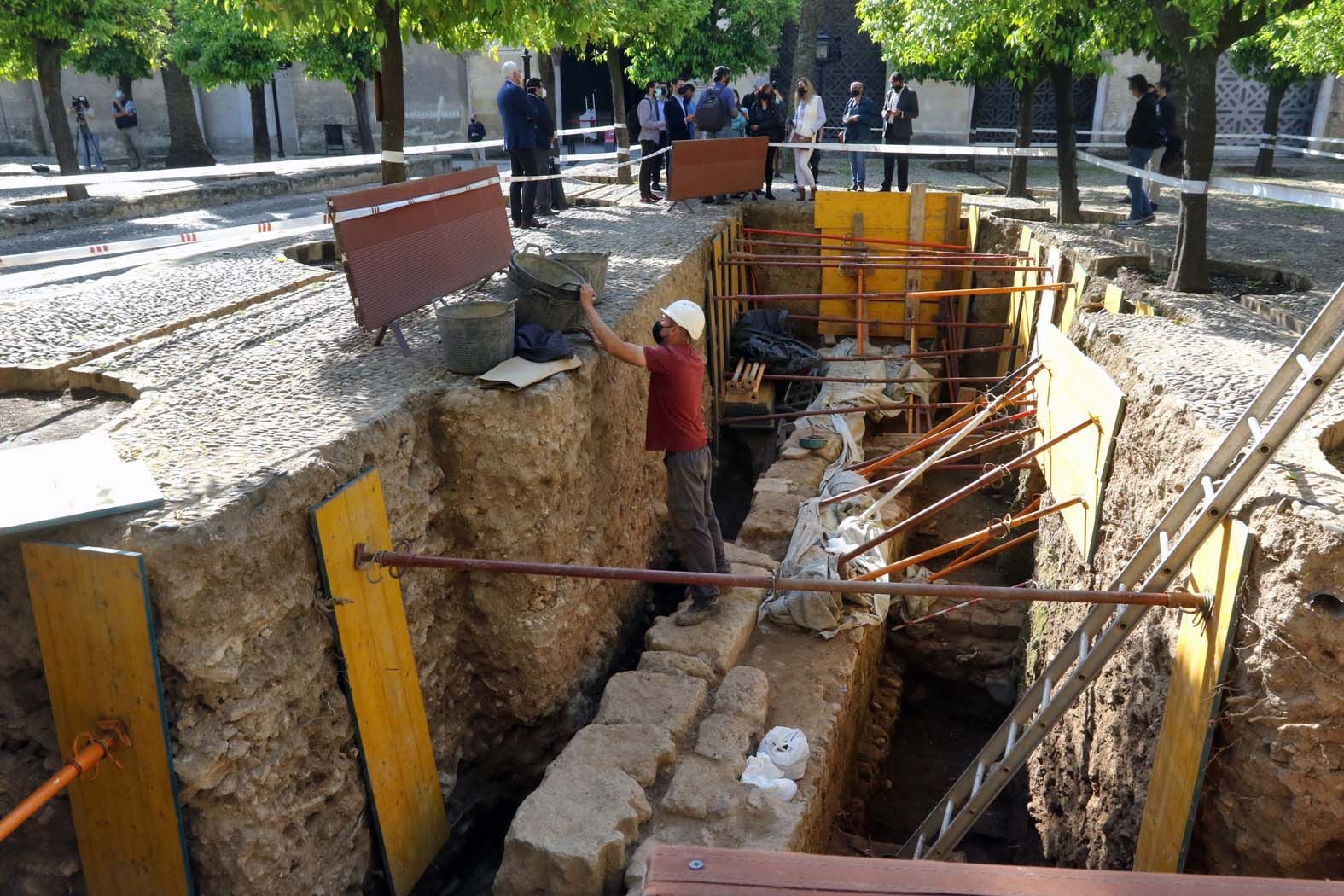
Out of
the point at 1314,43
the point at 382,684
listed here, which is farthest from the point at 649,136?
the point at 382,684

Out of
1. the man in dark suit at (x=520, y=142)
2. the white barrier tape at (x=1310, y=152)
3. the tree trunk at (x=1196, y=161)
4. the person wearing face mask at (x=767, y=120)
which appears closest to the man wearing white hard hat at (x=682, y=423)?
the tree trunk at (x=1196, y=161)

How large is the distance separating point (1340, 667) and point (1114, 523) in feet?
6.29

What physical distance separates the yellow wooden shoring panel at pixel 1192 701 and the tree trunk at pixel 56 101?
14380mm

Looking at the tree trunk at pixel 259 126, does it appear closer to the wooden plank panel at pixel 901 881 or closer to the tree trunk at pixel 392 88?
the tree trunk at pixel 392 88

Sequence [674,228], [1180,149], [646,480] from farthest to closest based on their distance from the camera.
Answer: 1. [1180,149]
2. [674,228]
3. [646,480]

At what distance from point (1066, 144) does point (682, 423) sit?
297 inches

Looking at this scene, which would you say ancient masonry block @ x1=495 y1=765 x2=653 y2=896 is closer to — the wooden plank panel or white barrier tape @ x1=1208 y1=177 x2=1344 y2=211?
the wooden plank panel

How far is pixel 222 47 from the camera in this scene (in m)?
18.1

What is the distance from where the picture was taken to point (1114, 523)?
538cm

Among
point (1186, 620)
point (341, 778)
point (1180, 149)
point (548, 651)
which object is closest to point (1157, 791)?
point (1186, 620)

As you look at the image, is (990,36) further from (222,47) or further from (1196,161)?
(222,47)

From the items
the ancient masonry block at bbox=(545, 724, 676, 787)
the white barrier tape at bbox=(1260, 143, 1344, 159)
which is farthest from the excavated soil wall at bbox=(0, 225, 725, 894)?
the white barrier tape at bbox=(1260, 143, 1344, 159)

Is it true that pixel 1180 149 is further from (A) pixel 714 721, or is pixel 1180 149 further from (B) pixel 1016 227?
(A) pixel 714 721

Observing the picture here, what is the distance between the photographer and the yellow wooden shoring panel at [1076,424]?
545cm
